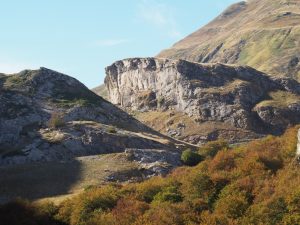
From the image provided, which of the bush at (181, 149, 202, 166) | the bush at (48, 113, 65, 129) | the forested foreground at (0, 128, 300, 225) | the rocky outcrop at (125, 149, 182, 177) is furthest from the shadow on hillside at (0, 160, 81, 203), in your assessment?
the bush at (181, 149, 202, 166)

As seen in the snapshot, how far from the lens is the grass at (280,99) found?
151875 mm

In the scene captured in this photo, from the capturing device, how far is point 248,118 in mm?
145250

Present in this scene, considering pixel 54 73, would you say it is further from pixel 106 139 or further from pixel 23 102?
pixel 106 139

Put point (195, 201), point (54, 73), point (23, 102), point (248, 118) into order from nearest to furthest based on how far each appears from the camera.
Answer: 1. point (195, 201)
2. point (23, 102)
3. point (54, 73)
4. point (248, 118)

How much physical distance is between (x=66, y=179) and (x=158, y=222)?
31.3 m

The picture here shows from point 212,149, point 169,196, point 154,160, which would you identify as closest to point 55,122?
point 154,160

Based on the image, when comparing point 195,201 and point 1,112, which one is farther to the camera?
point 1,112

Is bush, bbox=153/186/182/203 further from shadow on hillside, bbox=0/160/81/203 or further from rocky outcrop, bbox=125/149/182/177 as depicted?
rocky outcrop, bbox=125/149/182/177

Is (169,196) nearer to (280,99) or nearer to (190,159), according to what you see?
(190,159)

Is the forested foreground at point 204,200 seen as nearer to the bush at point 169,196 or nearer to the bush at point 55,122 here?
the bush at point 169,196

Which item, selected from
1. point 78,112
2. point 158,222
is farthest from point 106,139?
point 158,222

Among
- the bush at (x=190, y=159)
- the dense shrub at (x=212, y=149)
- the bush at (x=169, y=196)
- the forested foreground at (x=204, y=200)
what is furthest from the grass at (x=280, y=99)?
the bush at (x=169, y=196)

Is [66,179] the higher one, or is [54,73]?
[54,73]

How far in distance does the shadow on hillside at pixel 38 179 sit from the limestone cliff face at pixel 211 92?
7636 cm
